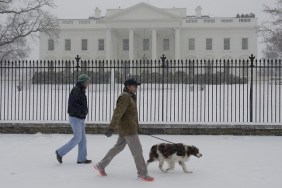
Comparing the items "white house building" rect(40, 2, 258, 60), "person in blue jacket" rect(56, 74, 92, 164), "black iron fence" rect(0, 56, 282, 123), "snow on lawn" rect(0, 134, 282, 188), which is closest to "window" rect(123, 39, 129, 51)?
"white house building" rect(40, 2, 258, 60)

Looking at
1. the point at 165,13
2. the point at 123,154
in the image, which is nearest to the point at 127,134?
the point at 123,154

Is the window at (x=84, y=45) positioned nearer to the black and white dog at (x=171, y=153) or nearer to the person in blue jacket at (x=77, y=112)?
the person in blue jacket at (x=77, y=112)

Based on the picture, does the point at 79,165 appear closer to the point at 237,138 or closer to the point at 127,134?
the point at 127,134

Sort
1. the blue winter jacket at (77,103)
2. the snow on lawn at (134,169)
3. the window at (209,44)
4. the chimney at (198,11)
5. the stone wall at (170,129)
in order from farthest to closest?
1. the chimney at (198,11)
2. the window at (209,44)
3. the stone wall at (170,129)
4. the blue winter jacket at (77,103)
5. the snow on lawn at (134,169)

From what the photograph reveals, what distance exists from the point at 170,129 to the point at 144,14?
45761 millimetres

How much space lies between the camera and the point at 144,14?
5581 cm

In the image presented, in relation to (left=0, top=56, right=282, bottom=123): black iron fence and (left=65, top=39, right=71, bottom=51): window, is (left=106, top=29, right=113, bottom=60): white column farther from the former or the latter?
(left=0, top=56, right=282, bottom=123): black iron fence

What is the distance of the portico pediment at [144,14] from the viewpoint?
2186 inches

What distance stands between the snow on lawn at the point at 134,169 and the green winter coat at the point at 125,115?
0.80 m

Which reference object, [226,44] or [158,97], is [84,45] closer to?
[226,44]

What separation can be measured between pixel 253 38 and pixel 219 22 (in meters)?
5.33

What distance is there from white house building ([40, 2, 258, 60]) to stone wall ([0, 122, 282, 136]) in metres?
45.2

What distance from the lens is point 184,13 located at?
62.8 metres

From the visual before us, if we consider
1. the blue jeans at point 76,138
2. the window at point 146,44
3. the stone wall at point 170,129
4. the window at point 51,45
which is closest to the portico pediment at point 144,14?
the window at point 146,44
